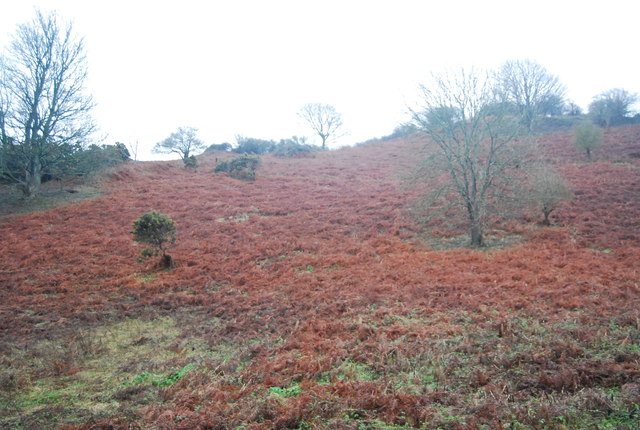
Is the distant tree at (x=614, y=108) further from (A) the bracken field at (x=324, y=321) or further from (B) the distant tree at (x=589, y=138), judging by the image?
(A) the bracken field at (x=324, y=321)

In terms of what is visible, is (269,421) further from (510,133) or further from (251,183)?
(251,183)

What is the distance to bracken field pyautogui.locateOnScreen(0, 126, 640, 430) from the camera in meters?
4.47

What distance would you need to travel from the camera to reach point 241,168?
30688 millimetres

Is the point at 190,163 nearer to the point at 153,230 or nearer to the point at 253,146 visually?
the point at 253,146

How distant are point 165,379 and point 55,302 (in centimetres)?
647

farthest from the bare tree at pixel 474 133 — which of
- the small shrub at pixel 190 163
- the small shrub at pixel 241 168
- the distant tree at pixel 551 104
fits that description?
the distant tree at pixel 551 104

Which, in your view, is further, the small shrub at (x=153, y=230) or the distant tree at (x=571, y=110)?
the distant tree at (x=571, y=110)

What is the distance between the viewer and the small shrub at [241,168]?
1159 inches

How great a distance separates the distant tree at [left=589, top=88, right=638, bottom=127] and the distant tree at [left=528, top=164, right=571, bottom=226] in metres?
29.0

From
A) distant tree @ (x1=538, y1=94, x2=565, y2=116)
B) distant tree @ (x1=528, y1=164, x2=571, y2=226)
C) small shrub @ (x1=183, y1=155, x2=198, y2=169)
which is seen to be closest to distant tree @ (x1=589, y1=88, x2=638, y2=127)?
distant tree @ (x1=538, y1=94, x2=565, y2=116)

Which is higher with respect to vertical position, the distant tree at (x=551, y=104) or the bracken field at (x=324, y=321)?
the distant tree at (x=551, y=104)

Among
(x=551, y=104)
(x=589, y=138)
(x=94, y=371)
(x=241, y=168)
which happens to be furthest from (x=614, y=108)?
(x=94, y=371)

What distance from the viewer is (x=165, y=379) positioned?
577 cm

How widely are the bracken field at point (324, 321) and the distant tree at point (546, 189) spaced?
1.05 m
